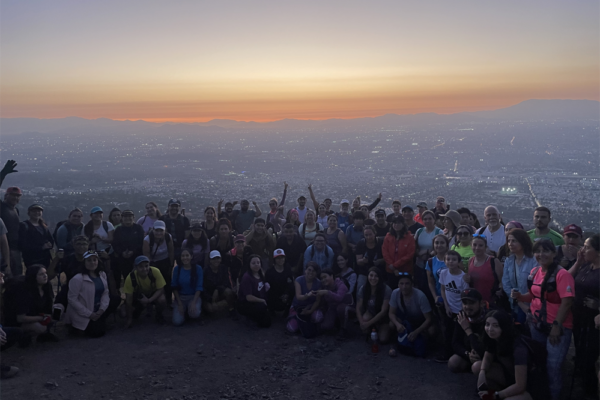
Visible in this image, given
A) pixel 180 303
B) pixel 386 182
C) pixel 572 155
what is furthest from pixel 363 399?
pixel 572 155

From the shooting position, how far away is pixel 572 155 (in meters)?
101

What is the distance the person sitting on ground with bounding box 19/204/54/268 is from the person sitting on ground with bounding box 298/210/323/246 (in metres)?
5.34

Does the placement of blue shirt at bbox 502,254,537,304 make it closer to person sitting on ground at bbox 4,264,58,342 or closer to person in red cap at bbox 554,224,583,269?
person in red cap at bbox 554,224,583,269

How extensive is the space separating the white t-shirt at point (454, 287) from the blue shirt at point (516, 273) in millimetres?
543

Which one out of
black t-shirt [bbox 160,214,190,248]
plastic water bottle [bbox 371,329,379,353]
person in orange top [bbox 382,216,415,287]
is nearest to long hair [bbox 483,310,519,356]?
plastic water bottle [bbox 371,329,379,353]

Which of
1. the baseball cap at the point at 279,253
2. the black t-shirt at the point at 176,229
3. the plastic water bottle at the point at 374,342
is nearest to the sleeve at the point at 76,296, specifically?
the black t-shirt at the point at 176,229

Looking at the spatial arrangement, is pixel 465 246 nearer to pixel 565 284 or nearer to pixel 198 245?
pixel 565 284

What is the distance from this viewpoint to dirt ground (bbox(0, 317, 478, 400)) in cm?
520

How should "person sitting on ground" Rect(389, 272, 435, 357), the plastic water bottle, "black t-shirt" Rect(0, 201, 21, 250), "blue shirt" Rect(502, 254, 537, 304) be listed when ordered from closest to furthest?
"blue shirt" Rect(502, 254, 537, 304) → "person sitting on ground" Rect(389, 272, 435, 357) → the plastic water bottle → "black t-shirt" Rect(0, 201, 21, 250)

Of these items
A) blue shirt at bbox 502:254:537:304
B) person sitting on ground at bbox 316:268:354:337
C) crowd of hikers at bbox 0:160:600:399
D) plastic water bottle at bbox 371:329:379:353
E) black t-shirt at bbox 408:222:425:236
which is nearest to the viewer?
crowd of hikers at bbox 0:160:600:399

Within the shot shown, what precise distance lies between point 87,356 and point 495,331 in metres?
5.99

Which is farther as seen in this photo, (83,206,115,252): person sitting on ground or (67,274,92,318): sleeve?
(83,206,115,252): person sitting on ground

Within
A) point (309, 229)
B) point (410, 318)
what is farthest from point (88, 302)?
point (410, 318)

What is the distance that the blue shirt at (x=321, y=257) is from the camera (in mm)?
7852
